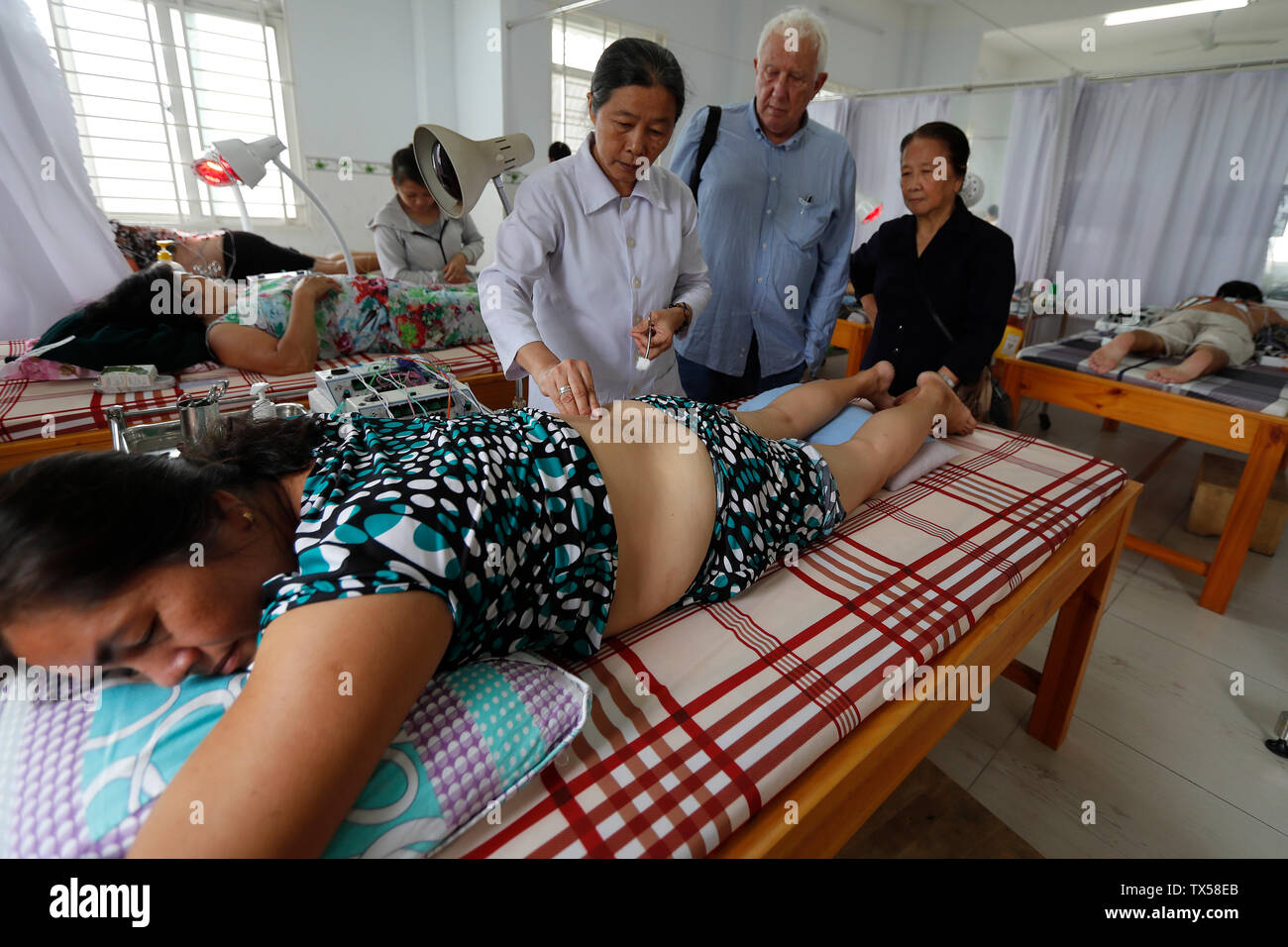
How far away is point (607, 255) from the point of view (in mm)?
1577

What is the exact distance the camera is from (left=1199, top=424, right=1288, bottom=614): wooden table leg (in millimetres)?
2113

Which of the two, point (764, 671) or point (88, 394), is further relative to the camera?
point (88, 394)

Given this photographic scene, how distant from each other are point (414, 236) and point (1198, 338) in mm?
3658

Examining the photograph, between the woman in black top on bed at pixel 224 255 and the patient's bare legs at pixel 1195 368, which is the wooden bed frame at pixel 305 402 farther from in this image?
the patient's bare legs at pixel 1195 368

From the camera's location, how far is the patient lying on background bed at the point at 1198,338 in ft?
7.94

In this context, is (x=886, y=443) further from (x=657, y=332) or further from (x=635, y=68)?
(x=635, y=68)

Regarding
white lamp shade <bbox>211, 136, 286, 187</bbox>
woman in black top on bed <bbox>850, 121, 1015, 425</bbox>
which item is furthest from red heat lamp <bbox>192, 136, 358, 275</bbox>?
woman in black top on bed <bbox>850, 121, 1015, 425</bbox>

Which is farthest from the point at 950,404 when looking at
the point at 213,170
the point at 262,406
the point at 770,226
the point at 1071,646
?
the point at 213,170

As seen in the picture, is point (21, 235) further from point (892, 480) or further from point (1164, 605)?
point (1164, 605)

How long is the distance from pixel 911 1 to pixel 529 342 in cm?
791

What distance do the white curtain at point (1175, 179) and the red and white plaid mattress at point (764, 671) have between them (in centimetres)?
358

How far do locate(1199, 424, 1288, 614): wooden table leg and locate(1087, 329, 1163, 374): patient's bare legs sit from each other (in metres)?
0.52

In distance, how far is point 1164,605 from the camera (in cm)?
225

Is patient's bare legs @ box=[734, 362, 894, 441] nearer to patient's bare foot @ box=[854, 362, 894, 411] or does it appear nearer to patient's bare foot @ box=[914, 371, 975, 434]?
patient's bare foot @ box=[854, 362, 894, 411]
